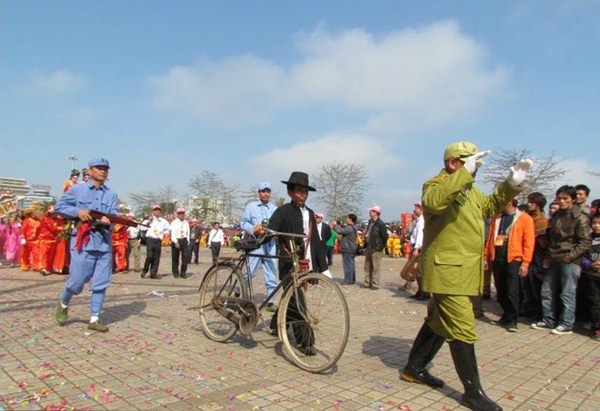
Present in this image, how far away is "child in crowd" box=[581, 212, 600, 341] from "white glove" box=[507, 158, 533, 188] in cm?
366

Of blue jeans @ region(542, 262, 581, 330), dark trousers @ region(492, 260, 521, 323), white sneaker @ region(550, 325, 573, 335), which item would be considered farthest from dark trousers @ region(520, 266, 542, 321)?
white sneaker @ region(550, 325, 573, 335)

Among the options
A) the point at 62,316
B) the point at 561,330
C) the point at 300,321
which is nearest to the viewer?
the point at 300,321

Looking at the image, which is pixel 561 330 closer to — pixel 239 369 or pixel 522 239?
pixel 522 239

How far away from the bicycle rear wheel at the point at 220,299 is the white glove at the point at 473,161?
2789 mm

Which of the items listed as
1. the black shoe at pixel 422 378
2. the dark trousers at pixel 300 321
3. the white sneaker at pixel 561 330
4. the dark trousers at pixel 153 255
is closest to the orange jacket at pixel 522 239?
the white sneaker at pixel 561 330

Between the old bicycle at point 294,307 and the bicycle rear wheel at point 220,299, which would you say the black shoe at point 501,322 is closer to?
the old bicycle at point 294,307

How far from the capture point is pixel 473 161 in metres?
3.70

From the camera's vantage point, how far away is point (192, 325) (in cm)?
642

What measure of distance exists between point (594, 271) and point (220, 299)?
5.21 metres

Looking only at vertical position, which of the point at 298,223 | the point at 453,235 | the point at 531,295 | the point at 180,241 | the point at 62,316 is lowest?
the point at 62,316

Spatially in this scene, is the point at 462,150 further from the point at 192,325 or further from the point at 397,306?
the point at 397,306

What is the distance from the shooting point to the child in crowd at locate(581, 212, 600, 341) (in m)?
6.34

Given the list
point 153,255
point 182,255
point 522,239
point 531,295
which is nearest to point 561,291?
point 522,239

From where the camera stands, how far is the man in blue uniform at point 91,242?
580 cm
